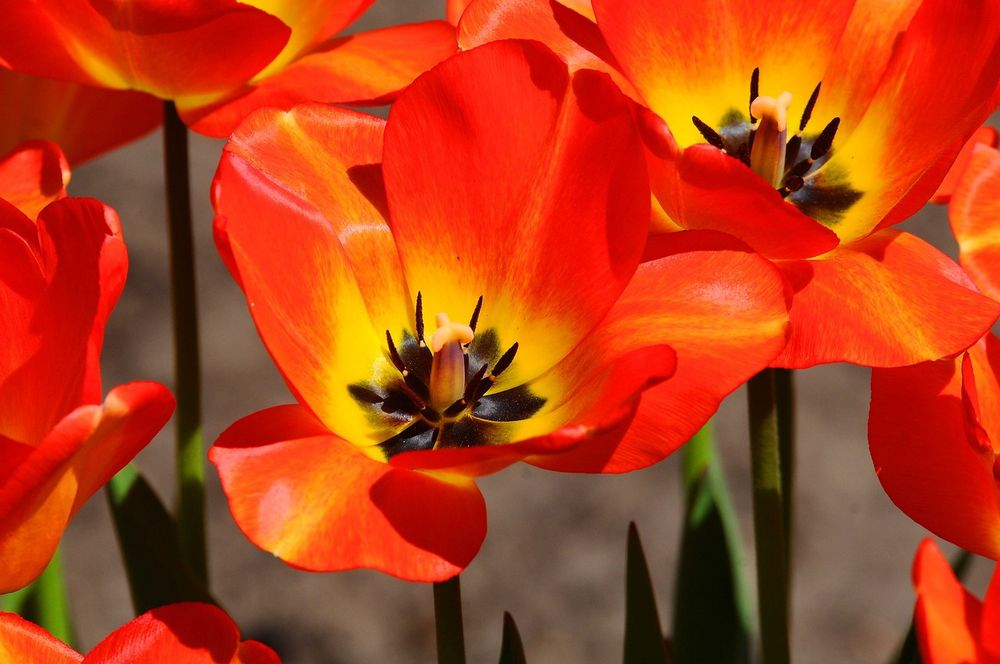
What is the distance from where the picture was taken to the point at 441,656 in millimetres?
516

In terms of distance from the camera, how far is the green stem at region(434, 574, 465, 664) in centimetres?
51

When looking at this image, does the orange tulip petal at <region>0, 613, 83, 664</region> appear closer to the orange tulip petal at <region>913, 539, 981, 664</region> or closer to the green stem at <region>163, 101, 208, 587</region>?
the green stem at <region>163, 101, 208, 587</region>

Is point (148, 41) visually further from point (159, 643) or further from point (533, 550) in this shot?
point (533, 550)

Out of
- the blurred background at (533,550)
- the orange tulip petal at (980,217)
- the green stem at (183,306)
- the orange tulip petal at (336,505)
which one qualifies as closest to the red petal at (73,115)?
the green stem at (183,306)

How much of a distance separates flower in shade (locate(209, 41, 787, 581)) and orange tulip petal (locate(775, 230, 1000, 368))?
0.03 metres

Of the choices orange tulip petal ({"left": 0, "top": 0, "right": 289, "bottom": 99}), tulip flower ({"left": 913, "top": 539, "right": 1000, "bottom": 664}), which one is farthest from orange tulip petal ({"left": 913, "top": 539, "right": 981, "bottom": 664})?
orange tulip petal ({"left": 0, "top": 0, "right": 289, "bottom": 99})

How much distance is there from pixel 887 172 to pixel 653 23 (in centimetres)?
12

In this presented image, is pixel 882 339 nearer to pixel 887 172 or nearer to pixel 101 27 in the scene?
pixel 887 172

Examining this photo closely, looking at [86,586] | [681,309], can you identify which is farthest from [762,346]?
[86,586]

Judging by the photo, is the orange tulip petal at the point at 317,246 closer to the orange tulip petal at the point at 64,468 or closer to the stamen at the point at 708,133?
the orange tulip petal at the point at 64,468

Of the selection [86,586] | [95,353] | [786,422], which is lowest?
[86,586]

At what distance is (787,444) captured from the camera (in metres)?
0.76

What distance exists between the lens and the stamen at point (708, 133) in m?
0.65

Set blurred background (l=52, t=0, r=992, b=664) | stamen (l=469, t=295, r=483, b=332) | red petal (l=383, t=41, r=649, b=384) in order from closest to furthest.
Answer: red petal (l=383, t=41, r=649, b=384)
stamen (l=469, t=295, r=483, b=332)
blurred background (l=52, t=0, r=992, b=664)
